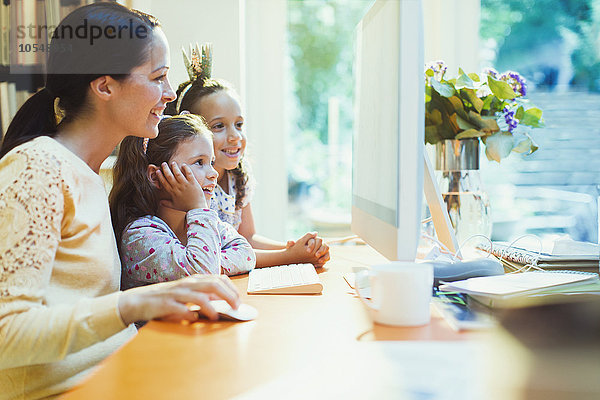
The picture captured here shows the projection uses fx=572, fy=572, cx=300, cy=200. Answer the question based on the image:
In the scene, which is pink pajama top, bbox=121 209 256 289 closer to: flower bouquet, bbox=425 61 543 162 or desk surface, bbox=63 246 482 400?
desk surface, bbox=63 246 482 400

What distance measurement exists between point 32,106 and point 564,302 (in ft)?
3.24

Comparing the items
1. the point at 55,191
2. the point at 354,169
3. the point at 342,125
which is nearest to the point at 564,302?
the point at 354,169

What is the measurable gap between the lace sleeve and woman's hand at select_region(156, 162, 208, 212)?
0.39 m

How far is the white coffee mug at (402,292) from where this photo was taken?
31.9 inches

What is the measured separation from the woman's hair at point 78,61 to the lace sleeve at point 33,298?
0.79ft

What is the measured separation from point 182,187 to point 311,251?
0.38 meters

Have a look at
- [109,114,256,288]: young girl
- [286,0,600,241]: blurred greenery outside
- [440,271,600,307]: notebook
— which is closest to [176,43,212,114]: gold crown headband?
[109,114,256,288]: young girl

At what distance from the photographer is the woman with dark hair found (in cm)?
79

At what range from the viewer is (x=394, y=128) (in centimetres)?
91

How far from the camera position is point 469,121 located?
5.04 ft

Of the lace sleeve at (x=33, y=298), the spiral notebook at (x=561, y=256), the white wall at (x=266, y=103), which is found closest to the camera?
the lace sleeve at (x=33, y=298)

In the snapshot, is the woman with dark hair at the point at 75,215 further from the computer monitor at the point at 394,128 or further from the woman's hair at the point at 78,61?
the computer monitor at the point at 394,128

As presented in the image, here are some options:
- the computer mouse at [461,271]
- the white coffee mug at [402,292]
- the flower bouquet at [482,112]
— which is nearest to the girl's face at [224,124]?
the flower bouquet at [482,112]

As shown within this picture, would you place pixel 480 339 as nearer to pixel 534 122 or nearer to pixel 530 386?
pixel 530 386
